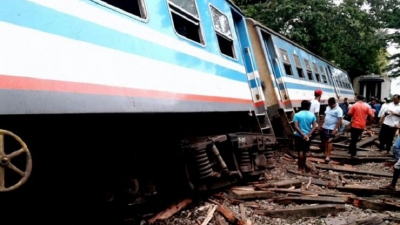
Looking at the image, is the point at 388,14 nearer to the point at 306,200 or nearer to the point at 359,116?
the point at 359,116

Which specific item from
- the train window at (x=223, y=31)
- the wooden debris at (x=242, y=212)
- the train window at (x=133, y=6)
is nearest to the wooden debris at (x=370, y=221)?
the wooden debris at (x=242, y=212)

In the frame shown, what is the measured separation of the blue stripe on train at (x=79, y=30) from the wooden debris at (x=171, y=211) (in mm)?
1761

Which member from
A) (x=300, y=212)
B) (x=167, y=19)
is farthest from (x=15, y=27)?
(x=300, y=212)

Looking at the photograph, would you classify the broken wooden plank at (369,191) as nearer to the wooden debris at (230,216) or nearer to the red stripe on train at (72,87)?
the wooden debris at (230,216)

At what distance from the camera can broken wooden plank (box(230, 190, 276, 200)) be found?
5.25 meters

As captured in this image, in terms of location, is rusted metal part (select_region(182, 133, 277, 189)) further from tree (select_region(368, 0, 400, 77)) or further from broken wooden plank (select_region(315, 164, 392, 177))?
tree (select_region(368, 0, 400, 77))

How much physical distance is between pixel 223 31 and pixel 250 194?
8.19 ft

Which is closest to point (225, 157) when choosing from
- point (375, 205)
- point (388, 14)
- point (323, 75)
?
point (375, 205)

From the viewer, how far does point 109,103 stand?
2.54 meters

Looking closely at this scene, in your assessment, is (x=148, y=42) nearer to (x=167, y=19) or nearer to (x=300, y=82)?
(x=167, y=19)

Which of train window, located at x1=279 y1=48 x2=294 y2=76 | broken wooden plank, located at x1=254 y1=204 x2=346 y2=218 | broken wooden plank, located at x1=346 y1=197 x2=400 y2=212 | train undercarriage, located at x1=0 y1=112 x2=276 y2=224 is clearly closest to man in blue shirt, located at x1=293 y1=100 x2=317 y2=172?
train undercarriage, located at x1=0 y1=112 x2=276 y2=224

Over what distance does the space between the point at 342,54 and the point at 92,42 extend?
24.7 meters

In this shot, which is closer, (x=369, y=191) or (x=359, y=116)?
(x=369, y=191)

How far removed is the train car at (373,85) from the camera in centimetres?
2647
